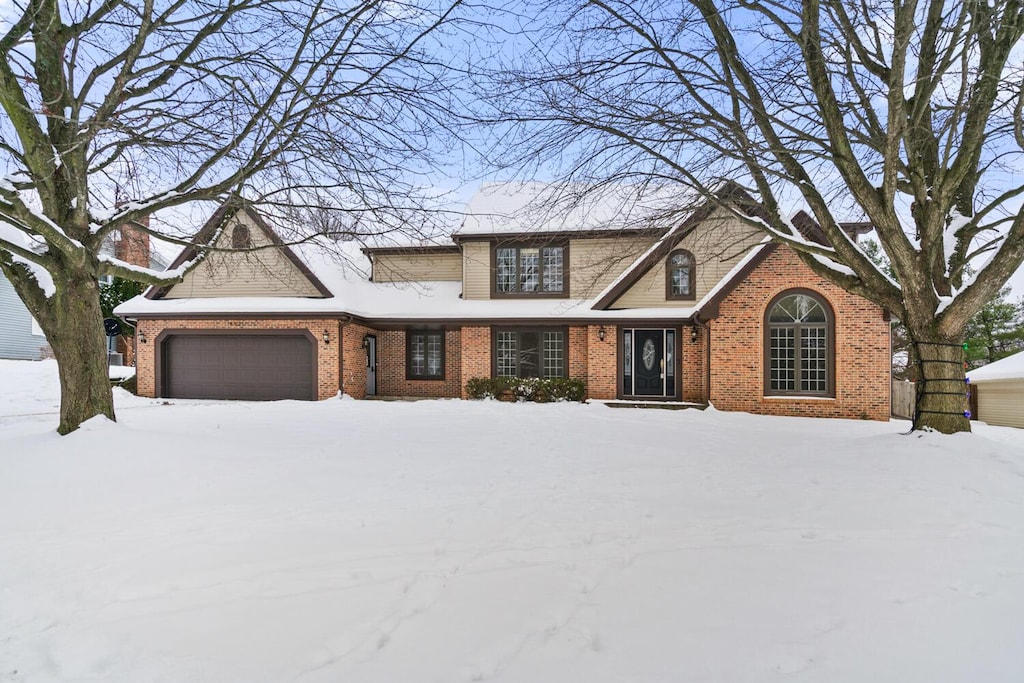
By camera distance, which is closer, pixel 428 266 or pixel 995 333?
pixel 428 266

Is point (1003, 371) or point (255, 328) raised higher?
point (255, 328)

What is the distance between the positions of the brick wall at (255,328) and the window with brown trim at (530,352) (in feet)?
16.6

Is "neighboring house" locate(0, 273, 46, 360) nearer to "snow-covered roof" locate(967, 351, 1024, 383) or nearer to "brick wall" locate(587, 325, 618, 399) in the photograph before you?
"brick wall" locate(587, 325, 618, 399)

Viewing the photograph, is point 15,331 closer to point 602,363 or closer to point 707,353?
point 602,363

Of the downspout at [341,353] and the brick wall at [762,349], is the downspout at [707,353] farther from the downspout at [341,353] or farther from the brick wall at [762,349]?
the downspout at [341,353]

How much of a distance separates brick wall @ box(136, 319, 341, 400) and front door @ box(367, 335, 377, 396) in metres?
1.94

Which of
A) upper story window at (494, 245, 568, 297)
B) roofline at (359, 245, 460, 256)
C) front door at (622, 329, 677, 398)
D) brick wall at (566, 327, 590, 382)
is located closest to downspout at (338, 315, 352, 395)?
roofline at (359, 245, 460, 256)

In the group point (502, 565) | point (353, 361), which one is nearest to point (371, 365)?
point (353, 361)

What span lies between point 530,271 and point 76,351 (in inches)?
462

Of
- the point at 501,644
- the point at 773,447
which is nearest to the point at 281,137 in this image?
the point at 501,644

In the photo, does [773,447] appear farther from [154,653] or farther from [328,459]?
[154,653]

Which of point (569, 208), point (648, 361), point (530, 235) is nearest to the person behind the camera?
point (569, 208)

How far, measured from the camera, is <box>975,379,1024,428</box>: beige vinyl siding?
15.8 meters

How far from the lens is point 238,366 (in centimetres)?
1528
